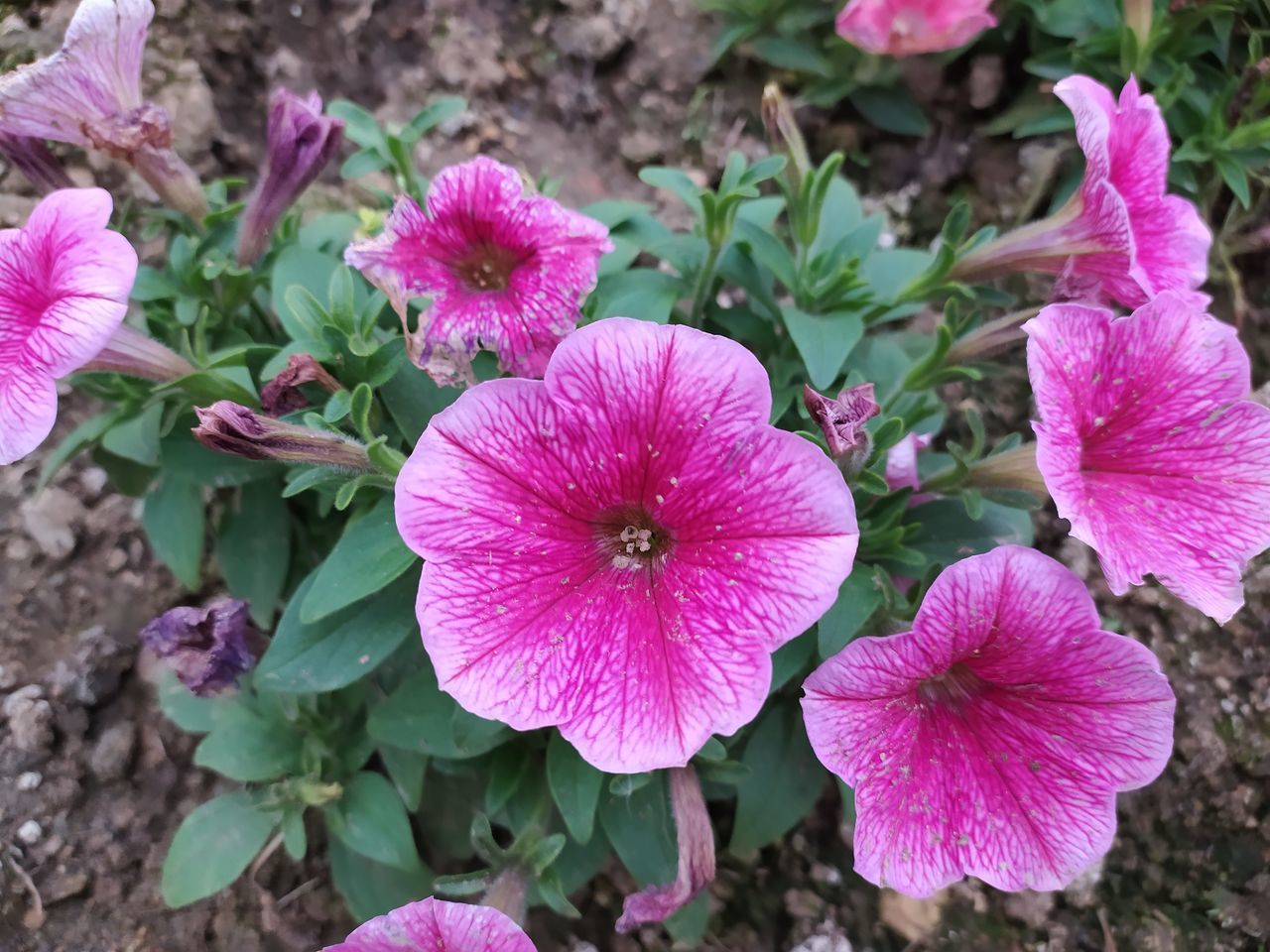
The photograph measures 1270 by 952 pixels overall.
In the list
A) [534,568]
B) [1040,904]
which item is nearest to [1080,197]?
[534,568]

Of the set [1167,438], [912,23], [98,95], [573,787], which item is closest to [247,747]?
[573,787]

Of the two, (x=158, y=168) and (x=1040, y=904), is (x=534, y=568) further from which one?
(x=1040, y=904)

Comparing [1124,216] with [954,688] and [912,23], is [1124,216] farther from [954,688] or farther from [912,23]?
[912,23]

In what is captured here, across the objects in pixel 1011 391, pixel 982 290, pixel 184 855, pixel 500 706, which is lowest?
pixel 184 855

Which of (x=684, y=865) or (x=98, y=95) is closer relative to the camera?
(x=684, y=865)

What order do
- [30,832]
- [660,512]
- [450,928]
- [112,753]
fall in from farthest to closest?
[112,753] < [30,832] < [660,512] < [450,928]

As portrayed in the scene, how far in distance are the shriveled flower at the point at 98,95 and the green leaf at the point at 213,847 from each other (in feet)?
4.86

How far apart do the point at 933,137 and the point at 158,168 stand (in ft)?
8.05

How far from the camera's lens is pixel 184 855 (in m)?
2.02

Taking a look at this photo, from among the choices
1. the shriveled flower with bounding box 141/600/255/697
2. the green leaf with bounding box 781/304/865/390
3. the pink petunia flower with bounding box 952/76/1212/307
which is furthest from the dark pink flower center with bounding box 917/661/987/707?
the shriveled flower with bounding box 141/600/255/697

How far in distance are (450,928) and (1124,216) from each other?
5.71 ft

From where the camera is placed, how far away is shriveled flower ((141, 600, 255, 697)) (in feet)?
6.03

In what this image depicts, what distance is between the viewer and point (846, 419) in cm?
156

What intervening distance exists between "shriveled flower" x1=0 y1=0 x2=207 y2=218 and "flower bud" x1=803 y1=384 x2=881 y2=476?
1602 millimetres
